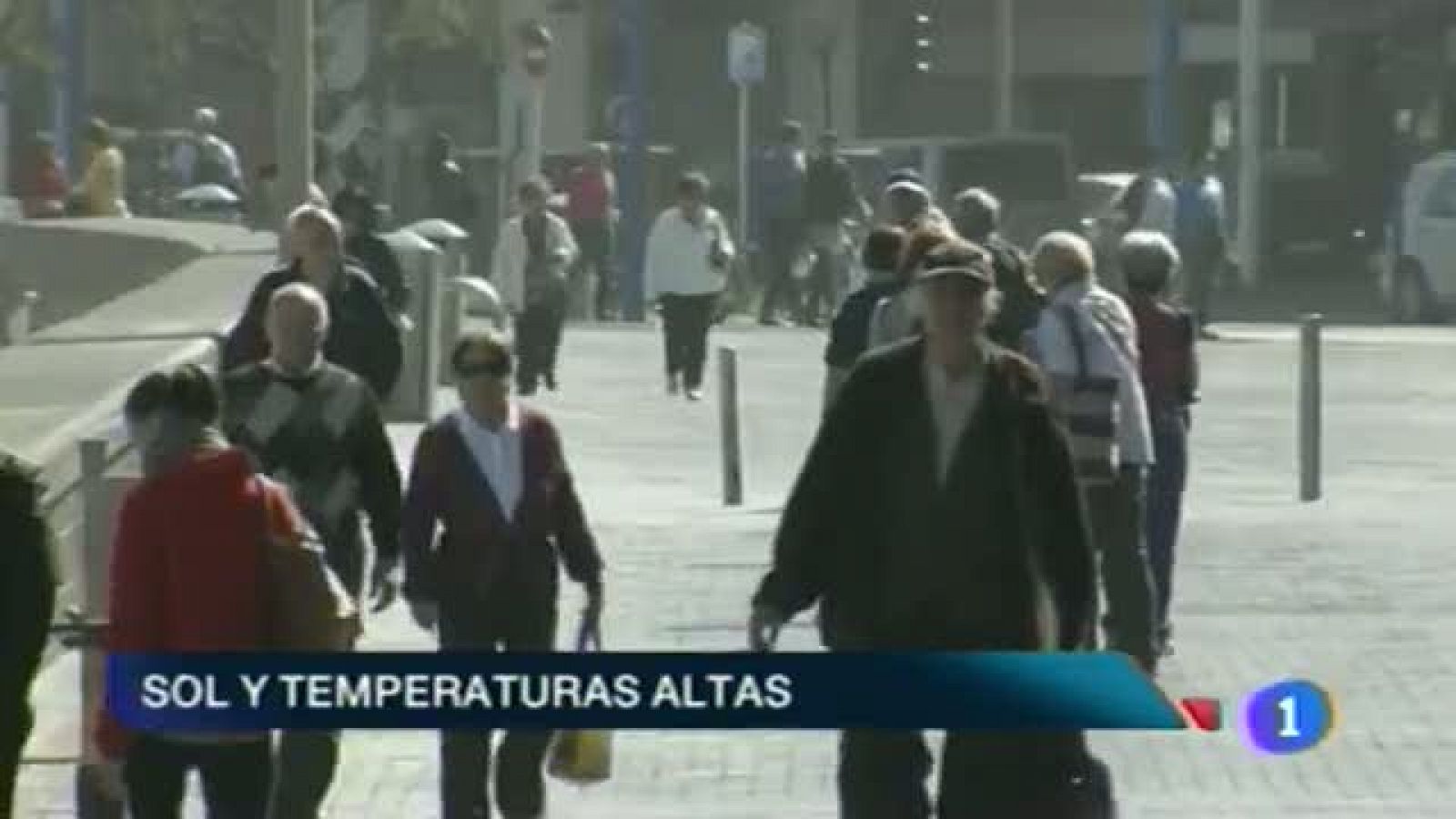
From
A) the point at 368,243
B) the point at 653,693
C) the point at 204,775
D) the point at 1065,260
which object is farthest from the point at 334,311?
the point at 204,775

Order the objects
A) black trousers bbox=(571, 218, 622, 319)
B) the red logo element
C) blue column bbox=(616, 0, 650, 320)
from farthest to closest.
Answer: blue column bbox=(616, 0, 650, 320) → black trousers bbox=(571, 218, 622, 319) → the red logo element

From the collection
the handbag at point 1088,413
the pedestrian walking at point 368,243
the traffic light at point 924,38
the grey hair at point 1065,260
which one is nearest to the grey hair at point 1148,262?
the grey hair at point 1065,260

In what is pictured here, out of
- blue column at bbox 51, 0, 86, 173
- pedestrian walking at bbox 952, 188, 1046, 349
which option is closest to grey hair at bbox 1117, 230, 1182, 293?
pedestrian walking at bbox 952, 188, 1046, 349

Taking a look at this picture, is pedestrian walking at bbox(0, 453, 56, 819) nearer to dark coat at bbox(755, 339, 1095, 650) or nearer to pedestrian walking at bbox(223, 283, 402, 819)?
dark coat at bbox(755, 339, 1095, 650)

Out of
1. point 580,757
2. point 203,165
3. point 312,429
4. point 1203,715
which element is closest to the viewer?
point 580,757

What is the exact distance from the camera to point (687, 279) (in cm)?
3559

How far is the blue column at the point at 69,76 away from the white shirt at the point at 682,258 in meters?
18.6

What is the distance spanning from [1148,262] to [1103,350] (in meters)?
1.26

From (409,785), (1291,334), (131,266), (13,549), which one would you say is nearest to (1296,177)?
(1291,334)

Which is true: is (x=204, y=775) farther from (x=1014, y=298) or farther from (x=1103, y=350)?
(x=1014, y=298)

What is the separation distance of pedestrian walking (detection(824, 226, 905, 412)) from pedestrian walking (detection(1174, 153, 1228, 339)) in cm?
2641

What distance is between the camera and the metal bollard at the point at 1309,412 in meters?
26.3

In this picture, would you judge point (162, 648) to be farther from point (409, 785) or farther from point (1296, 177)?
point (1296, 177)

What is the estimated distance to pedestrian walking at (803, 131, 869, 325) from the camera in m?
44.9
